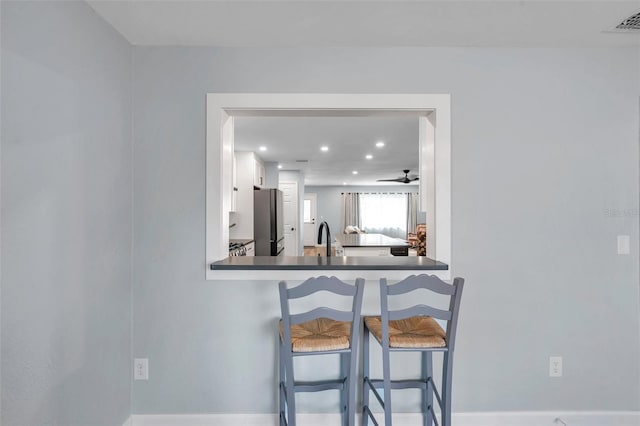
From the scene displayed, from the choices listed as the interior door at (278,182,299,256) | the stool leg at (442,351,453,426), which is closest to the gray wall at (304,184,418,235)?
the interior door at (278,182,299,256)

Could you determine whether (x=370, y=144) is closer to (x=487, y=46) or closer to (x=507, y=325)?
(x=487, y=46)

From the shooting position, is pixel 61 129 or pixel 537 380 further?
pixel 537 380

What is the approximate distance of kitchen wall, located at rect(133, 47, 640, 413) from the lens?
77.9 inches

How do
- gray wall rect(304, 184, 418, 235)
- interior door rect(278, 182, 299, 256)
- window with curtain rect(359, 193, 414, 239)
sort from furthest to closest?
gray wall rect(304, 184, 418, 235) < window with curtain rect(359, 193, 414, 239) < interior door rect(278, 182, 299, 256)

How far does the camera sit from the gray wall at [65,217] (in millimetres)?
1179

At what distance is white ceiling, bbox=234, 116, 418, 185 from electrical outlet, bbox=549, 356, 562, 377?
6.25ft

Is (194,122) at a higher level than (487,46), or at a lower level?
lower

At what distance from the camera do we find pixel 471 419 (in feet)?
6.45

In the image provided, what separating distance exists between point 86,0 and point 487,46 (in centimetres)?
217

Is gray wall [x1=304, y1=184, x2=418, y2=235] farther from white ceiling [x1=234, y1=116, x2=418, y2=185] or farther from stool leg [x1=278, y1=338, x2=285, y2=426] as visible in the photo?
stool leg [x1=278, y1=338, x2=285, y2=426]

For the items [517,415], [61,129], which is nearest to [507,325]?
[517,415]

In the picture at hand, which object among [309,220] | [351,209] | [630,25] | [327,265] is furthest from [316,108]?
[351,209]

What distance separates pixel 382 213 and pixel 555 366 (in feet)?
33.0

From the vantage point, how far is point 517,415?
1969 mm
